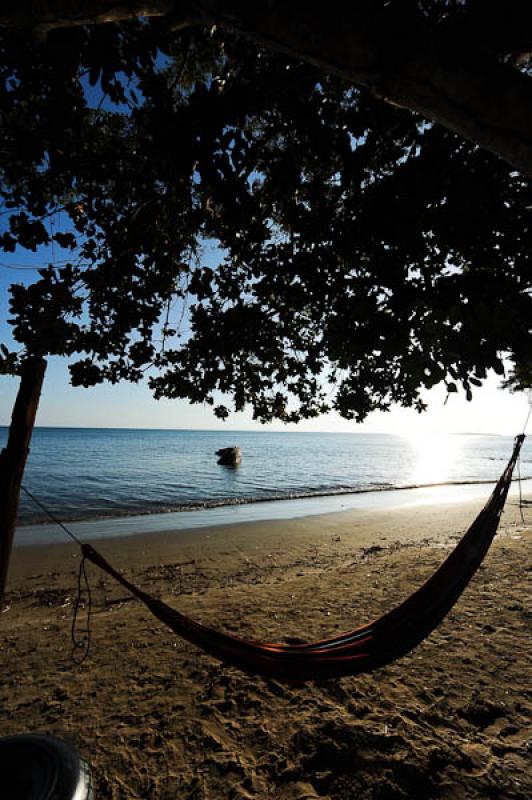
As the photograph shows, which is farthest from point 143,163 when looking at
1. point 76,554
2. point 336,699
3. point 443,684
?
point 76,554

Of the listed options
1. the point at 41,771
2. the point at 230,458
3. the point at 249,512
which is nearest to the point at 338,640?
the point at 41,771

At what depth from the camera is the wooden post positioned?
2.62 meters

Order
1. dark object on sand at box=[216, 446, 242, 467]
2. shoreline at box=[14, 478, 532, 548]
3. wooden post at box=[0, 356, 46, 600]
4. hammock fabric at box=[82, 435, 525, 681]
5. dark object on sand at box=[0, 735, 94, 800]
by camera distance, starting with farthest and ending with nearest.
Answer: dark object on sand at box=[216, 446, 242, 467] < shoreline at box=[14, 478, 532, 548] < hammock fabric at box=[82, 435, 525, 681] < wooden post at box=[0, 356, 46, 600] < dark object on sand at box=[0, 735, 94, 800]

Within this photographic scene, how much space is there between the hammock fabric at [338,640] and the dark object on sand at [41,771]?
87 cm

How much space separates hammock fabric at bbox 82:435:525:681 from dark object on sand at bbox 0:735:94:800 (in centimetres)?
87

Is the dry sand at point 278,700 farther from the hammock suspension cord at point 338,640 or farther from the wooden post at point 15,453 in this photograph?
the wooden post at point 15,453

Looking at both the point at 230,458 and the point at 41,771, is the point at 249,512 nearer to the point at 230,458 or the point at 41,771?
the point at 41,771

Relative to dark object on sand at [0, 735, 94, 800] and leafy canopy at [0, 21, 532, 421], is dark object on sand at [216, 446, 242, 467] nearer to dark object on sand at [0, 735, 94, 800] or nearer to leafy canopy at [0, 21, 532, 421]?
leafy canopy at [0, 21, 532, 421]

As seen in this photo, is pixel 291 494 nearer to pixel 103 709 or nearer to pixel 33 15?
pixel 103 709

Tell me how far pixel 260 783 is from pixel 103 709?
1.48 meters

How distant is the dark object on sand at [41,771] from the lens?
2.08 metres

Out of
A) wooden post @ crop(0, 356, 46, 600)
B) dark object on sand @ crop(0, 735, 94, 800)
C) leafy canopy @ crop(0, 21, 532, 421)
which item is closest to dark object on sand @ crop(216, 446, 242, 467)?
leafy canopy @ crop(0, 21, 532, 421)

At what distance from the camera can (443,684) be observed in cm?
345

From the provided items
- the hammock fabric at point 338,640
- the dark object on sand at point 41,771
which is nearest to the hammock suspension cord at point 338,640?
the hammock fabric at point 338,640
